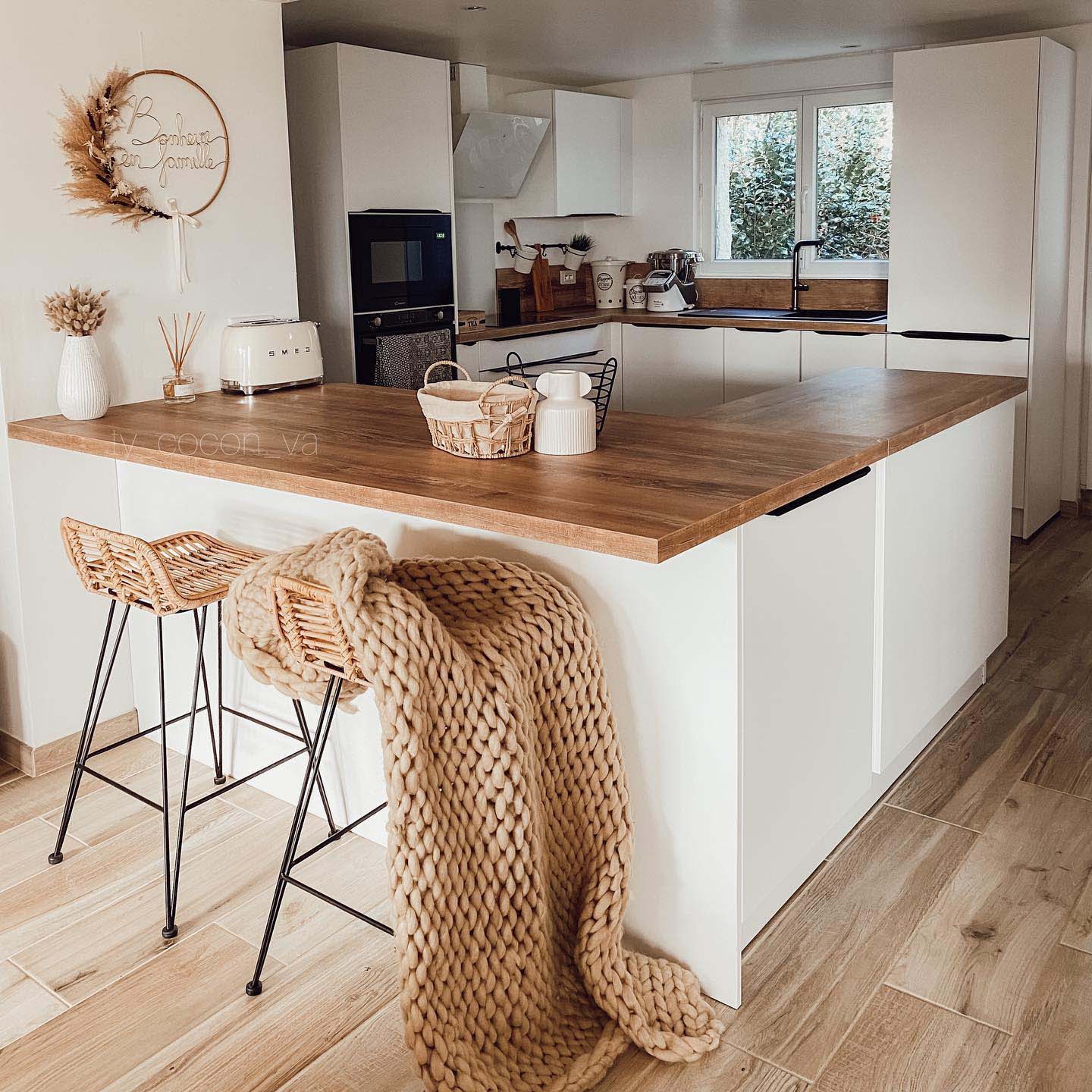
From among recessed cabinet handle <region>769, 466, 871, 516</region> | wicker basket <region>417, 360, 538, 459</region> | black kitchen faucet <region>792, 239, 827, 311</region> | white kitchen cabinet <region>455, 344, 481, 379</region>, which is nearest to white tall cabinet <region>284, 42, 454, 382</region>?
white kitchen cabinet <region>455, 344, 481, 379</region>

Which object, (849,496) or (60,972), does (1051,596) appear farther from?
(60,972)

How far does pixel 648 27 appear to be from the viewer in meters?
4.64

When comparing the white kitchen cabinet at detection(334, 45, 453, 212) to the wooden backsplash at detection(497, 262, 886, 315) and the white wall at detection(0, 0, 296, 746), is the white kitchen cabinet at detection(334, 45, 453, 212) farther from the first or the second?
the wooden backsplash at detection(497, 262, 886, 315)

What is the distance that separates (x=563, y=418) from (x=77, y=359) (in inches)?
52.9

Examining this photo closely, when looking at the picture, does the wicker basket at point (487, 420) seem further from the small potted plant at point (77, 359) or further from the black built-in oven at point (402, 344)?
the black built-in oven at point (402, 344)

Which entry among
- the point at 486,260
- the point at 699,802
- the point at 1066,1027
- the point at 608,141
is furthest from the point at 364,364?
the point at 1066,1027

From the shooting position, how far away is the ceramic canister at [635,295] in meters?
6.21

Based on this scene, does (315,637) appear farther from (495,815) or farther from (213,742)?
(213,742)

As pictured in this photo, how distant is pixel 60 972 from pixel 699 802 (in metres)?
1.26

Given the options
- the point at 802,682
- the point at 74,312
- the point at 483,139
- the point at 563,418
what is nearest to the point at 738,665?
the point at 802,682

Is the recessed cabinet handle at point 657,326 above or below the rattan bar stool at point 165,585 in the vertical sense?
above

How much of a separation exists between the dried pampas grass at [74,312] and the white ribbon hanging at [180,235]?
0.27 meters

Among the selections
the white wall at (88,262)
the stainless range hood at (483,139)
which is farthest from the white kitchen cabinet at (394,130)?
the white wall at (88,262)

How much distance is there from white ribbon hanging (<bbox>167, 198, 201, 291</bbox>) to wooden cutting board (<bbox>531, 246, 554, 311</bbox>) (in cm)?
301
